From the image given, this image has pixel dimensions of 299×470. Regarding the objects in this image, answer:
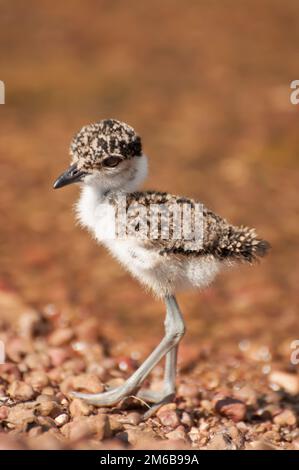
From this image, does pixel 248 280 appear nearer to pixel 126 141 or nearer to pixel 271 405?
pixel 271 405

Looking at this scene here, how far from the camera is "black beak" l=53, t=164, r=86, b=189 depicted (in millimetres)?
3125

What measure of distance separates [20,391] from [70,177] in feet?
3.07

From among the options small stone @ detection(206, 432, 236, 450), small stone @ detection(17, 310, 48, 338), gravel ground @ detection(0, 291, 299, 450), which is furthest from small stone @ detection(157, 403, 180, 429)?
small stone @ detection(17, 310, 48, 338)

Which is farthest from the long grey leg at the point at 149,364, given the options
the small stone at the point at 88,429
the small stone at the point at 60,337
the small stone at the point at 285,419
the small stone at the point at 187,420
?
the small stone at the point at 60,337

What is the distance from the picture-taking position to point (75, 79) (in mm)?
7820

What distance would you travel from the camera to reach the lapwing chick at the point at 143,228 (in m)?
2.98

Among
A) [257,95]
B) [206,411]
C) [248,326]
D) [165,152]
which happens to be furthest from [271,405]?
[257,95]

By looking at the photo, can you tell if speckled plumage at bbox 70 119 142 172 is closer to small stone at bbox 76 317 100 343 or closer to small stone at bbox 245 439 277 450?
small stone at bbox 245 439 277 450

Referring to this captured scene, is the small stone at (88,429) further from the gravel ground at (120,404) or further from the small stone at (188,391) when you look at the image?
the small stone at (188,391)

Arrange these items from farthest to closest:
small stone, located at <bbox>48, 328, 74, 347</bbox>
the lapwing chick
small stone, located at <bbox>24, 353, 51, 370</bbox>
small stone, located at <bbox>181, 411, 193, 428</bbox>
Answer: small stone, located at <bbox>48, 328, 74, 347</bbox> < small stone, located at <bbox>24, 353, 51, 370</bbox> < small stone, located at <bbox>181, 411, 193, 428</bbox> < the lapwing chick

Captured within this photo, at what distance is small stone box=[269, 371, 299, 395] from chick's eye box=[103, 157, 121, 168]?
1.56m

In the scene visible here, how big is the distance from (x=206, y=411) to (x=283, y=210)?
2.65m

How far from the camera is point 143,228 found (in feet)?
9.72

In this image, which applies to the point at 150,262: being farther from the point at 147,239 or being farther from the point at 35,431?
the point at 35,431
